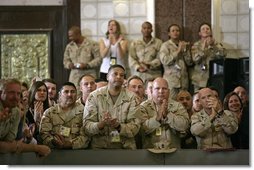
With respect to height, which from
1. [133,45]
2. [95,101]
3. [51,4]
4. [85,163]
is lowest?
[85,163]

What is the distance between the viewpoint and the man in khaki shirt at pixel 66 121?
3801mm

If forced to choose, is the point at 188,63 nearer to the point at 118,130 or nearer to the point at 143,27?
the point at 143,27

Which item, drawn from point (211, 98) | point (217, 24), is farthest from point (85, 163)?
point (217, 24)

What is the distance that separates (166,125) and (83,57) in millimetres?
2262

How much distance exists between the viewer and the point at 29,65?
6.45m

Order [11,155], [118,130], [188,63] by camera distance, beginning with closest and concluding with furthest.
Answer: [11,155], [118,130], [188,63]

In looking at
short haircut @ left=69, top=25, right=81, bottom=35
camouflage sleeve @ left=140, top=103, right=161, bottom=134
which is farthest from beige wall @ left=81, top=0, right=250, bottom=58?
camouflage sleeve @ left=140, top=103, right=161, bottom=134

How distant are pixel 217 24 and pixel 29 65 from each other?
1.96 meters

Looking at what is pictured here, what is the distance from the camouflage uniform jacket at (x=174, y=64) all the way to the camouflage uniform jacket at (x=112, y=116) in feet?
6.51

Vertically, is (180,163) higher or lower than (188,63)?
lower

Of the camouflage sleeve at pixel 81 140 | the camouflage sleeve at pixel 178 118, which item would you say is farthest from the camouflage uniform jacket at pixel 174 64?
the camouflage sleeve at pixel 81 140

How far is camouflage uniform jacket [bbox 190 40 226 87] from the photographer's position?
581cm

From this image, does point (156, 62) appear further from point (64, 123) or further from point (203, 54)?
point (64, 123)

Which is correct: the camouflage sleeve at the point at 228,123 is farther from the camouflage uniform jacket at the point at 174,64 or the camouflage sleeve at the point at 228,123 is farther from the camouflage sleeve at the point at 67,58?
the camouflage sleeve at the point at 67,58
